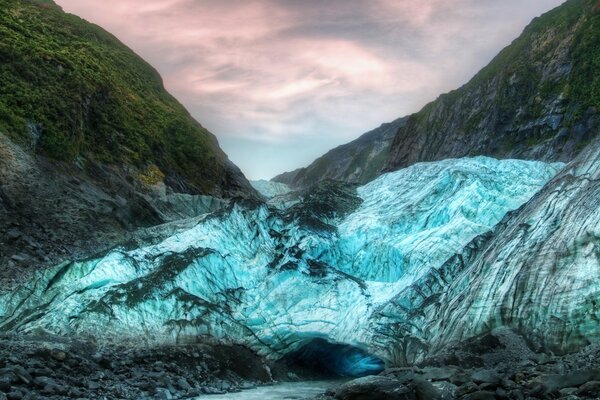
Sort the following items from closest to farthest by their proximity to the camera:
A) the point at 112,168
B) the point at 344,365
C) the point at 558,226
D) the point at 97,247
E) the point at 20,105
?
the point at 558,226
the point at 344,365
the point at 97,247
the point at 20,105
the point at 112,168

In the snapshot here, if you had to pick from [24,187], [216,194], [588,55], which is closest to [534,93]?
[588,55]

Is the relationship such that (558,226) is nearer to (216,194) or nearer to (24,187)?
(24,187)

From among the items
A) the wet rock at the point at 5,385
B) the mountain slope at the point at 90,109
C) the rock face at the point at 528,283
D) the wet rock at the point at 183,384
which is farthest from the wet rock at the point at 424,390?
the mountain slope at the point at 90,109

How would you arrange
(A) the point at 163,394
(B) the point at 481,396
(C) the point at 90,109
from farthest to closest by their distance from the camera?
(C) the point at 90,109 → (A) the point at 163,394 → (B) the point at 481,396

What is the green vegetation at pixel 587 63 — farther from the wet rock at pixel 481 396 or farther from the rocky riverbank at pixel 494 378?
the wet rock at pixel 481 396

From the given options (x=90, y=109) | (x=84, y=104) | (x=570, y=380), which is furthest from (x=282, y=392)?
(x=90, y=109)

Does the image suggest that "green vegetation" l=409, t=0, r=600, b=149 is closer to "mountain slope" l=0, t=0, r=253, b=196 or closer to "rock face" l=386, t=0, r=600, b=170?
"rock face" l=386, t=0, r=600, b=170

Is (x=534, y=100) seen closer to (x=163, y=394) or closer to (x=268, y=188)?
(x=163, y=394)
